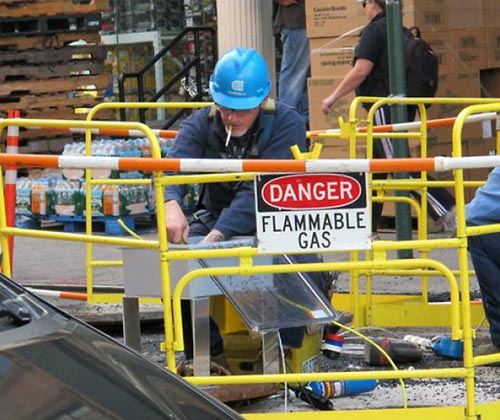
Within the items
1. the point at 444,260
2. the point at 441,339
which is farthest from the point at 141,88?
the point at 441,339

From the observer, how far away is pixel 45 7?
48.5 feet

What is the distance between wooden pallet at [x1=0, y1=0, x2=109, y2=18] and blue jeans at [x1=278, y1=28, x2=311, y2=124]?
2.52 metres

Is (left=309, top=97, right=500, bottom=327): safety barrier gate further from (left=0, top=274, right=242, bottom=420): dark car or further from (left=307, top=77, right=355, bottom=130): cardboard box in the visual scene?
(left=0, top=274, right=242, bottom=420): dark car

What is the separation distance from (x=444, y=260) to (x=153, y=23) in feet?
24.3

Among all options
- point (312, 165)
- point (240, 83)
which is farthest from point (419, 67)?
point (312, 165)

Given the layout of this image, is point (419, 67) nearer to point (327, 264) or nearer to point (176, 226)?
point (176, 226)

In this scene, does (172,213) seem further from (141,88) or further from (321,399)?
(141,88)

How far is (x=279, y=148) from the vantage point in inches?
269

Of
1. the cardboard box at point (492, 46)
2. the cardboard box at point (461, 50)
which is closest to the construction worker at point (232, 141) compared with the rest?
the cardboard box at point (461, 50)

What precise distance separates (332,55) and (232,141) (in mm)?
5176

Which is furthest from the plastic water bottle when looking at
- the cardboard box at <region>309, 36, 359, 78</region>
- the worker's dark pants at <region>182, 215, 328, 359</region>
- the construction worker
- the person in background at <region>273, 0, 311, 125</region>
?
the person in background at <region>273, 0, 311, 125</region>

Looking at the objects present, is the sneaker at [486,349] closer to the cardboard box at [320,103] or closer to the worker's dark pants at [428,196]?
the worker's dark pants at [428,196]

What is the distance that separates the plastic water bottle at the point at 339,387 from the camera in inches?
256

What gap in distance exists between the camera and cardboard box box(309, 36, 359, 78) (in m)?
11.9
